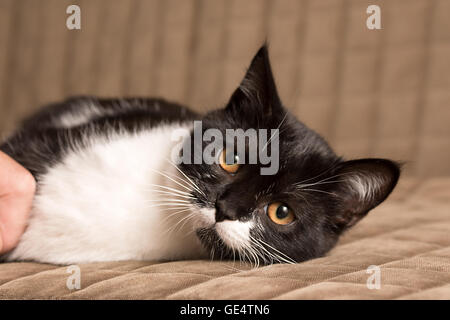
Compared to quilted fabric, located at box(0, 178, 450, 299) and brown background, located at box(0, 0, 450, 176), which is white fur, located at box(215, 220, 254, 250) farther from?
brown background, located at box(0, 0, 450, 176)

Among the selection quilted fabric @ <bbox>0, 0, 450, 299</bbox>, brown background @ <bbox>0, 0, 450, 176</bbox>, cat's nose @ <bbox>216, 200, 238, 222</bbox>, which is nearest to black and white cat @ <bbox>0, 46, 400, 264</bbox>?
cat's nose @ <bbox>216, 200, 238, 222</bbox>

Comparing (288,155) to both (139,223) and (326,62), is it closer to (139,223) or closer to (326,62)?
(139,223)

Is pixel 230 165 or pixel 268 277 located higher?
pixel 230 165

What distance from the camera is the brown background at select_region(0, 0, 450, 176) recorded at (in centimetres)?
197

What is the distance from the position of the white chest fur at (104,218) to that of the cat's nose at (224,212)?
0.12 metres

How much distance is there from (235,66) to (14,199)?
131cm

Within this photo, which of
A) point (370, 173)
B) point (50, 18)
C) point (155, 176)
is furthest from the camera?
point (50, 18)

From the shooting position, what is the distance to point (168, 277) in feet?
2.73

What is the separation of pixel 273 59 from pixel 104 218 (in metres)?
1.29

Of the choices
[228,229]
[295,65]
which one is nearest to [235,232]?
[228,229]

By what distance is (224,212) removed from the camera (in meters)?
0.93

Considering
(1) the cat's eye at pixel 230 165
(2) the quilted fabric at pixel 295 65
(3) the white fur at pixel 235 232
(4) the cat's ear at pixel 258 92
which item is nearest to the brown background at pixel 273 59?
(2) the quilted fabric at pixel 295 65

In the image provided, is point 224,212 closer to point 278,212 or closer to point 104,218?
point 278,212
